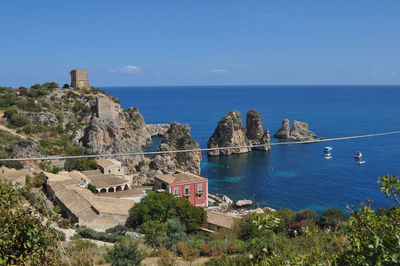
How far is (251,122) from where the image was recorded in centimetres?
5519

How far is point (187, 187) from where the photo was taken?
24.9 meters

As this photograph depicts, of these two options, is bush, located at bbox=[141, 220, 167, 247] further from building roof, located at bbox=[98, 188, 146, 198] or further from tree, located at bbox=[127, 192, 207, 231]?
Answer: building roof, located at bbox=[98, 188, 146, 198]

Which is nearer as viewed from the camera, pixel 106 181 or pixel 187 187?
pixel 106 181

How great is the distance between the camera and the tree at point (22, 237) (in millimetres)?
3282

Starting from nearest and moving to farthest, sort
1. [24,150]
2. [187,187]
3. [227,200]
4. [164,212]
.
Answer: [164,212]
[24,150]
[187,187]
[227,200]

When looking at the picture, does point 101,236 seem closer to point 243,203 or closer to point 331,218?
point 331,218

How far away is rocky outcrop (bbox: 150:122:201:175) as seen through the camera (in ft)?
111

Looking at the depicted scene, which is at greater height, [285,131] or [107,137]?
[107,137]

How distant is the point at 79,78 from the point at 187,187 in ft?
105

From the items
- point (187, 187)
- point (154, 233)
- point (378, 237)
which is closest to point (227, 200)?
point (187, 187)

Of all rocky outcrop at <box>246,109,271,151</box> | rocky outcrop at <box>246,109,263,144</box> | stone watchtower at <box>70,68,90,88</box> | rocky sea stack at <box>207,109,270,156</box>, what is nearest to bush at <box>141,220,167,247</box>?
rocky sea stack at <box>207,109,270,156</box>

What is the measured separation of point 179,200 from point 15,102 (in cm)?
2606

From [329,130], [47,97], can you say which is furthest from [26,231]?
[329,130]

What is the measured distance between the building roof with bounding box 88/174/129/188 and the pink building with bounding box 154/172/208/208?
9.85ft
